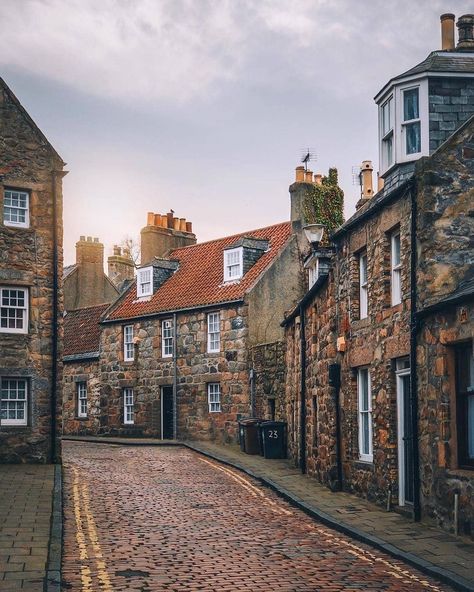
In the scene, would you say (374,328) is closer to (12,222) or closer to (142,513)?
(142,513)

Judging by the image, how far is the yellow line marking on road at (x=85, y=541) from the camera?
10148mm

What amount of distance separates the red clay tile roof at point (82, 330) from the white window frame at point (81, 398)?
1.52 m

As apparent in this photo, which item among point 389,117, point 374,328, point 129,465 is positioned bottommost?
point 129,465

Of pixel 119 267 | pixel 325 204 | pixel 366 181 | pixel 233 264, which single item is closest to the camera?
pixel 366 181

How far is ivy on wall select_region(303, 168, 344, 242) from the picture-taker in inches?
1404

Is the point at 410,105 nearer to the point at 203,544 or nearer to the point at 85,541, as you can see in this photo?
the point at 203,544

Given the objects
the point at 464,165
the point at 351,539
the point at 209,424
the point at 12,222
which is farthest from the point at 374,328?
the point at 209,424

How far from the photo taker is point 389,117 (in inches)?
700

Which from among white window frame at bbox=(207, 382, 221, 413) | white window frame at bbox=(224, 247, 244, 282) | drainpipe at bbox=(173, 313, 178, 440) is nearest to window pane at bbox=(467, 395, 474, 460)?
white window frame at bbox=(207, 382, 221, 413)

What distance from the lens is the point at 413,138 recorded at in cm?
1697

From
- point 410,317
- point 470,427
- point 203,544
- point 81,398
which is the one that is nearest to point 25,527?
point 203,544

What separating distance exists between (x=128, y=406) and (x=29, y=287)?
1416cm

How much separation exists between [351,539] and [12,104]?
17389mm

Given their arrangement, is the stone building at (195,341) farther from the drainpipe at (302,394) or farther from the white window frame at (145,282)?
the drainpipe at (302,394)
